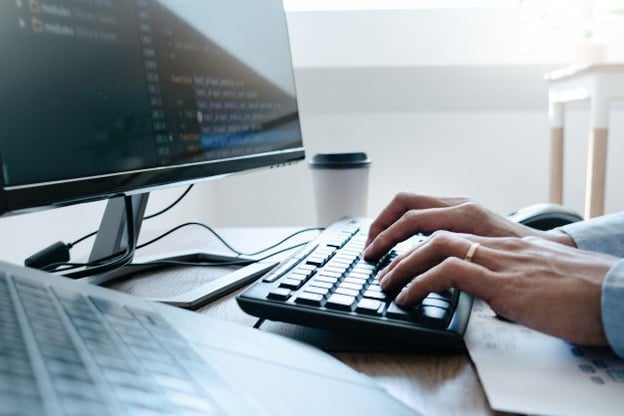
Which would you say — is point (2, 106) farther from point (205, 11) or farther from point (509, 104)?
point (509, 104)

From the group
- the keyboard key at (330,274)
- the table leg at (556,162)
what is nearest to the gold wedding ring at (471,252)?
the keyboard key at (330,274)

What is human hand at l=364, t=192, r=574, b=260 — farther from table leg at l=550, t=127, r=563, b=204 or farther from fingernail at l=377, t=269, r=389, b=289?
table leg at l=550, t=127, r=563, b=204

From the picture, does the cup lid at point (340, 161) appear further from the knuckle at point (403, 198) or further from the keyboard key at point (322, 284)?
the keyboard key at point (322, 284)

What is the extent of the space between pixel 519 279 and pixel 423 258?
0.08 m

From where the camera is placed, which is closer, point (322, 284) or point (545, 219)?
point (322, 284)

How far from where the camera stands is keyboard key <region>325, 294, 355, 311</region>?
0.39 meters

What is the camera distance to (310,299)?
1.33ft

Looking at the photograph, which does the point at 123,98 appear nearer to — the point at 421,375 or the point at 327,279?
the point at 327,279

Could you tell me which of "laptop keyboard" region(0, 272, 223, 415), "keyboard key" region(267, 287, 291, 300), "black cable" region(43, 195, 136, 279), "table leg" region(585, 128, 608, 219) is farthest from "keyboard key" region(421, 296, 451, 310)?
"table leg" region(585, 128, 608, 219)

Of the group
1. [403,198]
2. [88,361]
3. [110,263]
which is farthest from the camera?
[403,198]

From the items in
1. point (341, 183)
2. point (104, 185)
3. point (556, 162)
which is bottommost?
point (556, 162)

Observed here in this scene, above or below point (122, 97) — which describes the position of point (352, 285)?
below

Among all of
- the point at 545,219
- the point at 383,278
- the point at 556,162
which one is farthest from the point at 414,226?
the point at 556,162

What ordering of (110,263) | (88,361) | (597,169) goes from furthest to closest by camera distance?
1. (597,169)
2. (110,263)
3. (88,361)
